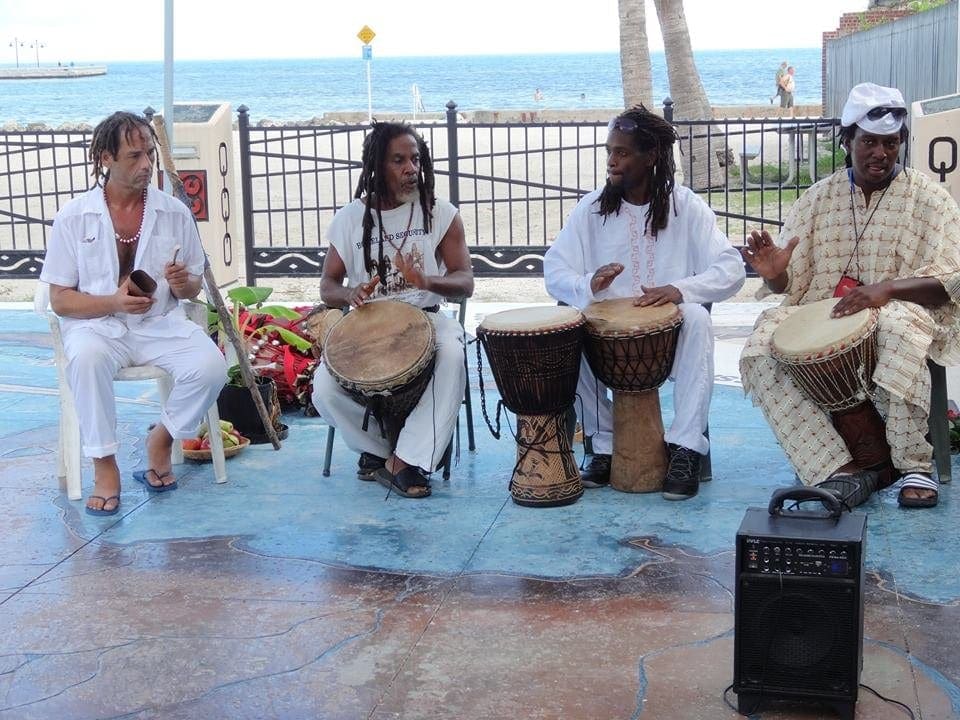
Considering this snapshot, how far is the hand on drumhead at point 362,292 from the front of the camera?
17.7ft

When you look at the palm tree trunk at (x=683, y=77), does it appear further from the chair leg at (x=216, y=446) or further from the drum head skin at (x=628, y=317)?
the chair leg at (x=216, y=446)

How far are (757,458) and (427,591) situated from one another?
7.12 ft

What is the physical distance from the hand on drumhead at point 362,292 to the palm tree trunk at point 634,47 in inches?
411

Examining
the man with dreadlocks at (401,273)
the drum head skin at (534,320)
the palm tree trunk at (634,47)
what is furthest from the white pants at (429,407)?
the palm tree trunk at (634,47)

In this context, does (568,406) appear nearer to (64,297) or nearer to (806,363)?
(806,363)

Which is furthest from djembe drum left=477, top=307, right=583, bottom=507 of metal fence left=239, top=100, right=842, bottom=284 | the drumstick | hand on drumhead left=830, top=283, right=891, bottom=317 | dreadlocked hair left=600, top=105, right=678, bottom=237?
metal fence left=239, top=100, right=842, bottom=284

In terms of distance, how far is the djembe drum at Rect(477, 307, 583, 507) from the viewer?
17.1 feet

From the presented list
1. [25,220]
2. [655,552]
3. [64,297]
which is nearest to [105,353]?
[64,297]

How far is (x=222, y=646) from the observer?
3.92 metres

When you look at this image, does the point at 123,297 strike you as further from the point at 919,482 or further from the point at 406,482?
the point at 919,482

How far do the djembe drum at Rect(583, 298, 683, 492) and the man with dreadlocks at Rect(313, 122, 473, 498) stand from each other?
63 centimetres

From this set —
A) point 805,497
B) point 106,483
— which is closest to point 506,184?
point 106,483

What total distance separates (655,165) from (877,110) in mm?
928

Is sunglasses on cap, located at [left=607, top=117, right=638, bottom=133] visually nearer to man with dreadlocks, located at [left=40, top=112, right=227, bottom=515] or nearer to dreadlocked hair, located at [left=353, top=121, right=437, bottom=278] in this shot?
dreadlocked hair, located at [left=353, top=121, right=437, bottom=278]
